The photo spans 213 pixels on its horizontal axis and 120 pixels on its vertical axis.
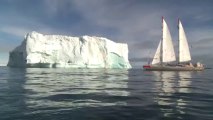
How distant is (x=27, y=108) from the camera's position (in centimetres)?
837

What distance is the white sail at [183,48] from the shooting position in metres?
73.1

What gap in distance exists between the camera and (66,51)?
9731 cm

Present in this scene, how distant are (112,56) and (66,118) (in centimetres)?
9840

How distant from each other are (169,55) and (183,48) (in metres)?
5.63

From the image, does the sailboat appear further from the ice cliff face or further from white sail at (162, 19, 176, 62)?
the ice cliff face

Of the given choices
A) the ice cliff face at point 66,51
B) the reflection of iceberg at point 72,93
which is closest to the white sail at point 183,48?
the ice cliff face at point 66,51

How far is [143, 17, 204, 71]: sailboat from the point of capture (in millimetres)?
71562

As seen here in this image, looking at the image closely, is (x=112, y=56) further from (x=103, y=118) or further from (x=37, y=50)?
A: (x=103, y=118)

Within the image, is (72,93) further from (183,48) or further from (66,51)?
(66,51)

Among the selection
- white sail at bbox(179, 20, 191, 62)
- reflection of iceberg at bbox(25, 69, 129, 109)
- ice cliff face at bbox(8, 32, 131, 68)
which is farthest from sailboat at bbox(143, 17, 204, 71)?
reflection of iceberg at bbox(25, 69, 129, 109)

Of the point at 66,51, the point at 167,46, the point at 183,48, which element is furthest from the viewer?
the point at 66,51

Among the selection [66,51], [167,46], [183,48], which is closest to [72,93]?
[167,46]

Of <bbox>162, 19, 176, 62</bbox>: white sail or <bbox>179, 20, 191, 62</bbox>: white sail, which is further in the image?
<bbox>179, 20, 191, 62</bbox>: white sail

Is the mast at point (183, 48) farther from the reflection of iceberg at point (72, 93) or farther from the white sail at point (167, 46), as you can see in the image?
the reflection of iceberg at point (72, 93)
